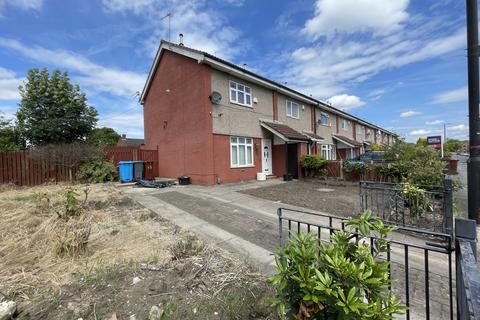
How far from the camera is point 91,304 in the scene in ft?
8.56

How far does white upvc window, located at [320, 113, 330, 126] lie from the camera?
23891 millimetres

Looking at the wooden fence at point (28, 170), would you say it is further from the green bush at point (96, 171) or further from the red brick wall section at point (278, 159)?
the red brick wall section at point (278, 159)

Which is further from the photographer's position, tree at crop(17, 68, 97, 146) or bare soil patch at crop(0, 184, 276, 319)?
tree at crop(17, 68, 97, 146)

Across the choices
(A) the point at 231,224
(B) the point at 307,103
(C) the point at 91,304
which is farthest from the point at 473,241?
(B) the point at 307,103

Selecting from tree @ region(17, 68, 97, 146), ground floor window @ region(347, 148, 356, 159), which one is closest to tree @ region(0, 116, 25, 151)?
tree @ region(17, 68, 97, 146)

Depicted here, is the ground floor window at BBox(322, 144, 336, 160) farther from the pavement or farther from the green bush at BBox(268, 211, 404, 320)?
the green bush at BBox(268, 211, 404, 320)

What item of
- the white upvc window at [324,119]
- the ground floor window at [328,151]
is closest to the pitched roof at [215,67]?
the white upvc window at [324,119]

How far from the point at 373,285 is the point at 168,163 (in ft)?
51.0

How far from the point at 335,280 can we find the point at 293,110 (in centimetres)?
1898

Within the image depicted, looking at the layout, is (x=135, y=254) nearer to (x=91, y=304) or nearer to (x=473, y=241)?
(x=91, y=304)

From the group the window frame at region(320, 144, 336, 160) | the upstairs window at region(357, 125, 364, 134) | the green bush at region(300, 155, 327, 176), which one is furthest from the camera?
the upstairs window at region(357, 125, 364, 134)

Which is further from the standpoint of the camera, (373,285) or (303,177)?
(303,177)

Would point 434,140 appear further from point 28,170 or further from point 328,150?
point 28,170

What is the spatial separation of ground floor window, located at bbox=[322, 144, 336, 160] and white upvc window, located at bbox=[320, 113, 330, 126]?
2.21 metres
